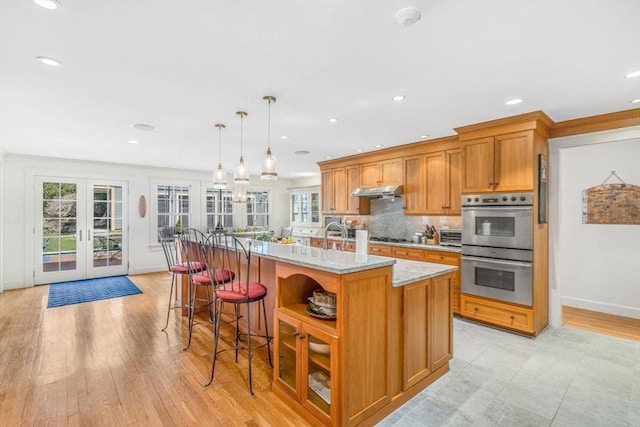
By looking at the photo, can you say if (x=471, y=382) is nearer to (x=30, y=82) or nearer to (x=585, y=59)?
(x=585, y=59)

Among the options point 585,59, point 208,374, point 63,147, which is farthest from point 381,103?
point 63,147

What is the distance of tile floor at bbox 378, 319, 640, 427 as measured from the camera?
209cm

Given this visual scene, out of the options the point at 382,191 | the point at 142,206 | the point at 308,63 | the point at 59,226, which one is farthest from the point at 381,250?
the point at 59,226

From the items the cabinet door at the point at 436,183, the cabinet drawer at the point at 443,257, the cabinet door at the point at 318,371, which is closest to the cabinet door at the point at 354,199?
the cabinet door at the point at 436,183

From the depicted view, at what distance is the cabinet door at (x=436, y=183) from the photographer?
4.50 meters

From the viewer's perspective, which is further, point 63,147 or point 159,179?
point 159,179

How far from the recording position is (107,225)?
6.53 metres

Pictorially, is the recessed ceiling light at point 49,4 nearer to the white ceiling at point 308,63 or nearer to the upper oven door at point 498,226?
the white ceiling at point 308,63

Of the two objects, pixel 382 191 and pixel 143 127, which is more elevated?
pixel 143 127

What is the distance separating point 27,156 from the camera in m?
5.67

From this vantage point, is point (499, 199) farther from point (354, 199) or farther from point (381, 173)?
point (354, 199)

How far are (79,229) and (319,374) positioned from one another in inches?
257

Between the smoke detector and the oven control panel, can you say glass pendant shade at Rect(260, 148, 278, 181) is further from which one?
the oven control panel

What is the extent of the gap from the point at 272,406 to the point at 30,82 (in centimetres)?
324
